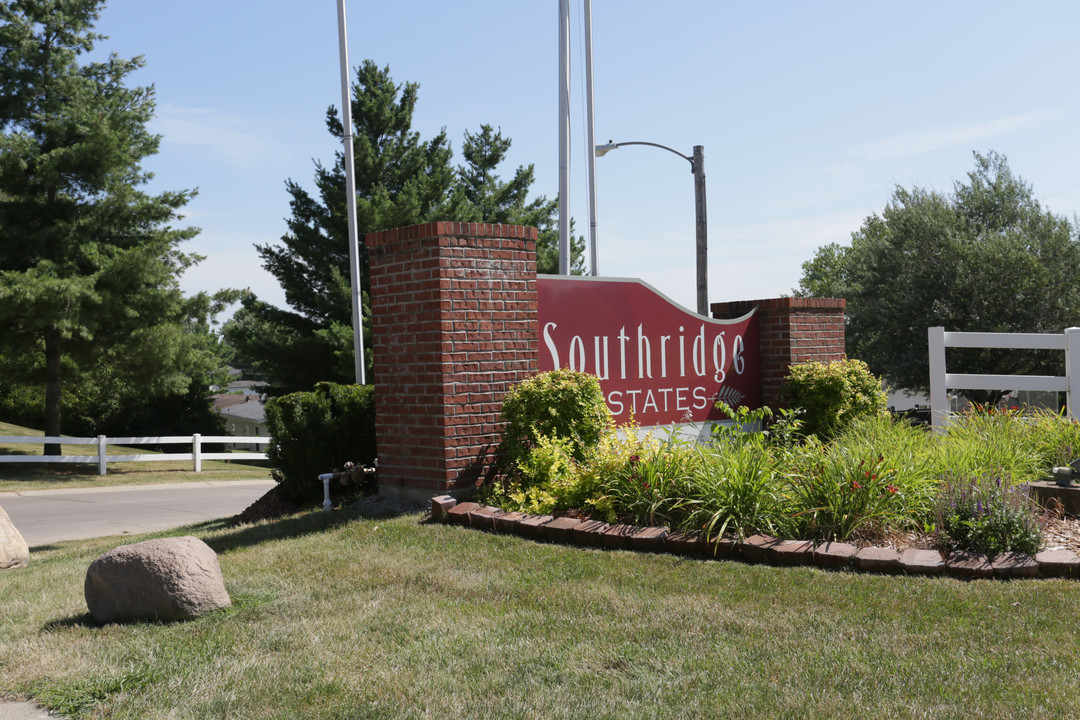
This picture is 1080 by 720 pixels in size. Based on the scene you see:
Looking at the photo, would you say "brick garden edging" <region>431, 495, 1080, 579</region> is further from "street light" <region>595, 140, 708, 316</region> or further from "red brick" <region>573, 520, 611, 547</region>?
"street light" <region>595, 140, 708, 316</region>

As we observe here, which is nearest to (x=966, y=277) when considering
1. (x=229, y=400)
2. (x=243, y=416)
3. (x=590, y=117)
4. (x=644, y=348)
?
(x=590, y=117)

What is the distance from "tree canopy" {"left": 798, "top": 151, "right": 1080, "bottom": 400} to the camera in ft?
96.8

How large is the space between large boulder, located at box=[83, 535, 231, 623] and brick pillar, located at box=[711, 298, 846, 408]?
314 inches

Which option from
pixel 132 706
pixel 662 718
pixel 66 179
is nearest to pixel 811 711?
pixel 662 718

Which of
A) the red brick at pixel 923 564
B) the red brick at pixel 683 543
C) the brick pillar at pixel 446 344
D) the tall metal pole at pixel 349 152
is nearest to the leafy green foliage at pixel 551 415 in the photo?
the brick pillar at pixel 446 344

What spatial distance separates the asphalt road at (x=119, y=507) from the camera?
12594mm

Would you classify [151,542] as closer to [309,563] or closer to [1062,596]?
[309,563]

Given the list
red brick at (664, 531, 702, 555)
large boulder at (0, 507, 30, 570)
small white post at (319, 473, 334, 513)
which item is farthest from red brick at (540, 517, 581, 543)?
large boulder at (0, 507, 30, 570)

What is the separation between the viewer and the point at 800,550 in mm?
5703

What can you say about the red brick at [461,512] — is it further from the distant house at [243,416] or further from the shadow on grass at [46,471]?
the distant house at [243,416]

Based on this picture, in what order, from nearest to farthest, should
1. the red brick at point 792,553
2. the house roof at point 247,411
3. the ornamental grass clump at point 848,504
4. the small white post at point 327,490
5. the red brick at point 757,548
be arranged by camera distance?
the red brick at point 792,553 < the red brick at point 757,548 < the ornamental grass clump at point 848,504 < the small white post at point 327,490 < the house roof at point 247,411

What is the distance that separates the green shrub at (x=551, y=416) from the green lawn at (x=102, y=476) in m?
15.6

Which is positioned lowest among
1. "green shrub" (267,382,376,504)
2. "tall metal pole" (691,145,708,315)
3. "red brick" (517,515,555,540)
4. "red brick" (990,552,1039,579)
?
"red brick" (990,552,1039,579)

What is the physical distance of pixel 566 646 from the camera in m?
4.45
